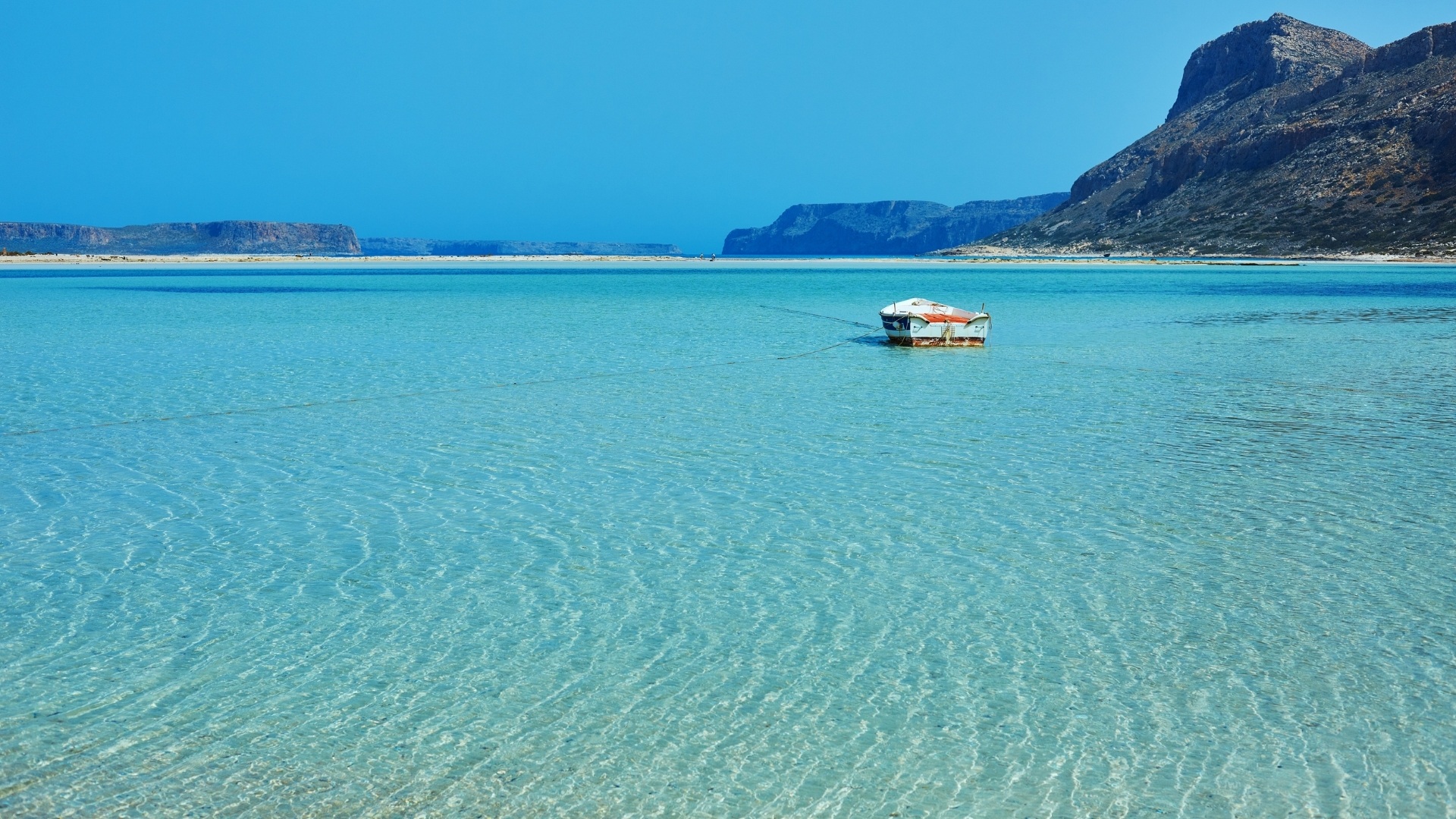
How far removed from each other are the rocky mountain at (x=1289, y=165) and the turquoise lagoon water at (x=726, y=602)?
350 ft

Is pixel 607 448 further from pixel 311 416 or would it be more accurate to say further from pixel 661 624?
pixel 661 624

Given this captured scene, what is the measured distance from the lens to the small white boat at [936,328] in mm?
30484

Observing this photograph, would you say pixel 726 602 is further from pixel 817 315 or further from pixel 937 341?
pixel 817 315

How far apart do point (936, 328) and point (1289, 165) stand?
407 feet

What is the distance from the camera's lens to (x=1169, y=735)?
629cm

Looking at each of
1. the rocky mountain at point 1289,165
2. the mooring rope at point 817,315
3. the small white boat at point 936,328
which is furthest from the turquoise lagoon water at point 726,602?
the rocky mountain at point 1289,165

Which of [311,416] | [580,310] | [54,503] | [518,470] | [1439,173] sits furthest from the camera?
[1439,173]

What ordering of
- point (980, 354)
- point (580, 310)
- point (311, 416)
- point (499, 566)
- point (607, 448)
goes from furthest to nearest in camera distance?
point (580, 310), point (980, 354), point (311, 416), point (607, 448), point (499, 566)

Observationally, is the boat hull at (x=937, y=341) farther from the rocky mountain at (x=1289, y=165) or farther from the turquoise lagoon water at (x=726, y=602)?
the rocky mountain at (x=1289, y=165)

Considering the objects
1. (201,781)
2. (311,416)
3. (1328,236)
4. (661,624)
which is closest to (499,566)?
(661,624)

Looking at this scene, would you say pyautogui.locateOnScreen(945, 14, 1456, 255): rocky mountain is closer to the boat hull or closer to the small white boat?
the small white boat

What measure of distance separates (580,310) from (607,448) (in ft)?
110

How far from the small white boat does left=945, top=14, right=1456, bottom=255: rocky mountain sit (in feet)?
299

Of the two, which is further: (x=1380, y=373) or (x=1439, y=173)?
(x=1439, y=173)
